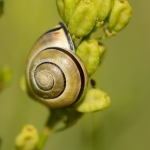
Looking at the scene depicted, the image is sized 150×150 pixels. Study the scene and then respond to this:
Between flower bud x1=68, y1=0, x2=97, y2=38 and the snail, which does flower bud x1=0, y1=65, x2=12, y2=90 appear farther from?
flower bud x1=68, y1=0, x2=97, y2=38

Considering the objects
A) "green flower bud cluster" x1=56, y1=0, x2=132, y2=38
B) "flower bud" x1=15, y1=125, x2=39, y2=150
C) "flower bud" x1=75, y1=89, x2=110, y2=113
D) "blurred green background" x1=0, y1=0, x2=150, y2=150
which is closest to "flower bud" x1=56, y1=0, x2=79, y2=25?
"green flower bud cluster" x1=56, y1=0, x2=132, y2=38

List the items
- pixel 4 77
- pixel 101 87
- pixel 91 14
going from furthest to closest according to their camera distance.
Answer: pixel 101 87, pixel 4 77, pixel 91 14

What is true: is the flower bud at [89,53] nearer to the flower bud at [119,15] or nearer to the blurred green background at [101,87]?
the flower bud at [119,15]

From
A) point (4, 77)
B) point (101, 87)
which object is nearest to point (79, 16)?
point (4, 77)

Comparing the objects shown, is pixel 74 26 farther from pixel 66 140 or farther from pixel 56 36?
pixel 66 140

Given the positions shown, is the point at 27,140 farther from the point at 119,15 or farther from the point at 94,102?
the point at 119,15

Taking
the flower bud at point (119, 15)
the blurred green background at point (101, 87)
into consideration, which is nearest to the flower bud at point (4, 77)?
the flower bud at point (119, 15)

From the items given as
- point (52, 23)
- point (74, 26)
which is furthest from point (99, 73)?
Answer: point (74, 26)
